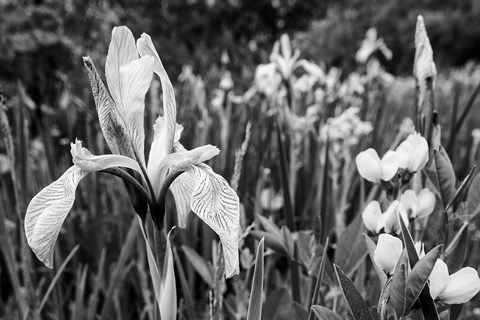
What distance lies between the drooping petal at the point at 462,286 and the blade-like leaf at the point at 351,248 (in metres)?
0.23

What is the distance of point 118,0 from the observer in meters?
4.93

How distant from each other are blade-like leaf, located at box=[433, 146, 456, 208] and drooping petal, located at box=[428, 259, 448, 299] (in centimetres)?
17

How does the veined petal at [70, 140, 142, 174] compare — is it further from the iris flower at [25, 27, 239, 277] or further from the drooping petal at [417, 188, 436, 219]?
the drooping petal at [417, 188, 436, 219]

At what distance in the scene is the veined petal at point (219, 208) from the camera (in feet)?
1.61

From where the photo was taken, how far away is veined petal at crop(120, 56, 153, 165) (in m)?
0.54


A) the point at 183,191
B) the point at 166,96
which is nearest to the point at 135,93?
the point at 166,96

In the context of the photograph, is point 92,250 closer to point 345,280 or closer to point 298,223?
point 298,223

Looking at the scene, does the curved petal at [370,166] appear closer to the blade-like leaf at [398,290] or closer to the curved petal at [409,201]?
the curved petal at [409,201]

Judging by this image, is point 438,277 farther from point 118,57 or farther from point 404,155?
point 118,57

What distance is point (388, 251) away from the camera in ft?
1.65

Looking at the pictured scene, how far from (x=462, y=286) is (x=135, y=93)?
1.30ft

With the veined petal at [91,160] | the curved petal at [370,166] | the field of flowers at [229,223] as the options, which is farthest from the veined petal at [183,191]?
the curved petal at [370,166]

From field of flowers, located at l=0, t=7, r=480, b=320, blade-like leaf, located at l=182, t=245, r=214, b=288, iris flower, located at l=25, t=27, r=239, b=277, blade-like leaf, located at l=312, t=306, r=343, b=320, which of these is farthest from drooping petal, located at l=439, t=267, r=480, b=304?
blade-like leaf, located at l=182, t=245, r=214, b=288

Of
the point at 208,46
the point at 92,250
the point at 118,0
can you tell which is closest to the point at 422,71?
the point at 92,250
